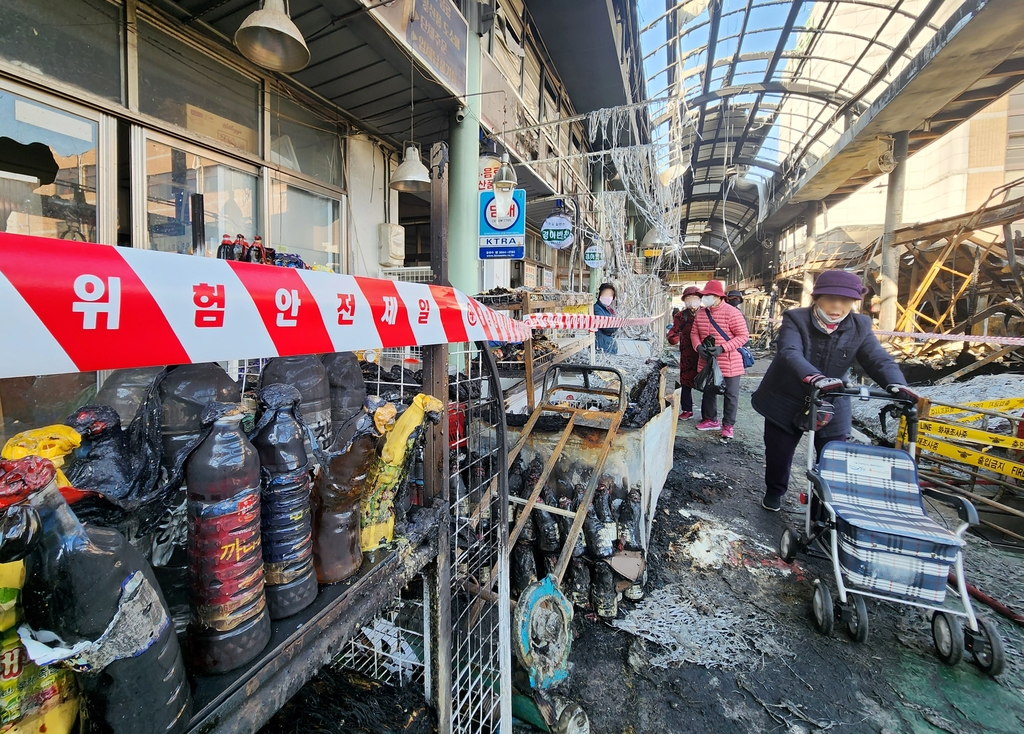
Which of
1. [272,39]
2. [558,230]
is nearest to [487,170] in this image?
[558,230]

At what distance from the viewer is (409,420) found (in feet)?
4.44

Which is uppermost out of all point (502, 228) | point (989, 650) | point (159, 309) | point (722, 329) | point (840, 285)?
point (502, 228)

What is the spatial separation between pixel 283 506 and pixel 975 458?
17.2 feet

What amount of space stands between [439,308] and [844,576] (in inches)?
115

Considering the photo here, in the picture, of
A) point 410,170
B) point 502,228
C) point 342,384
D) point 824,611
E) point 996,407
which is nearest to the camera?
point 342,384

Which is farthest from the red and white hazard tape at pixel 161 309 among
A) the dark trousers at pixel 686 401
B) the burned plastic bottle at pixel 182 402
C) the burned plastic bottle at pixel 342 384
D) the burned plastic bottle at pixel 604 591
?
the dark trousers at pixel 686 401

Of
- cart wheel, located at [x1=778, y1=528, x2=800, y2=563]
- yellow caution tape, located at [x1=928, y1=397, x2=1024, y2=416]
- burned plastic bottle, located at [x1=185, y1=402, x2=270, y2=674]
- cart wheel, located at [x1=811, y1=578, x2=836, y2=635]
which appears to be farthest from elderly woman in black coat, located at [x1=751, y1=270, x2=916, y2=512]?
burned plastic bottle, located at [x1=185, y1=402, x2=270, y2=674]

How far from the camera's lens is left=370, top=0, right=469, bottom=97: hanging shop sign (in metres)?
4.15

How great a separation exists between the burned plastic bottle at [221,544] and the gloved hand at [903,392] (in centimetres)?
384

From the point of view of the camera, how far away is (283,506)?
1.04 meters

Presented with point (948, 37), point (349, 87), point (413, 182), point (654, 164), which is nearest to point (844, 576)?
point (413, 182)

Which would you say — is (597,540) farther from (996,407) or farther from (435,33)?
(435,33)

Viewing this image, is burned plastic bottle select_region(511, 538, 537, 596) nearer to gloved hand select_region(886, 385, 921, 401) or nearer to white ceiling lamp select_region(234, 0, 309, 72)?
gloved hand select_region(886, 385, 921, 401)

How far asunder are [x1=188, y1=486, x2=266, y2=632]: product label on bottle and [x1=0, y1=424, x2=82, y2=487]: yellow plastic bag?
0.86ft
